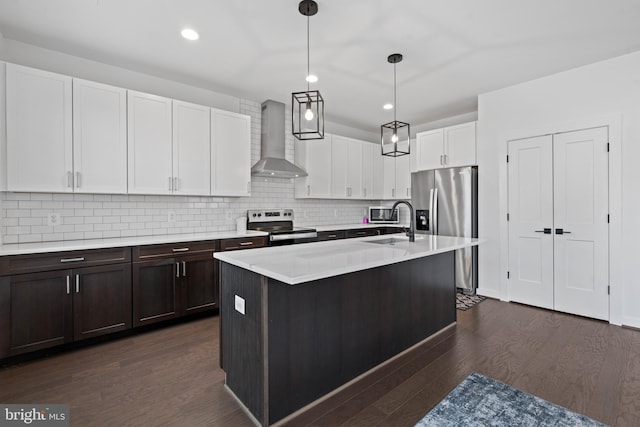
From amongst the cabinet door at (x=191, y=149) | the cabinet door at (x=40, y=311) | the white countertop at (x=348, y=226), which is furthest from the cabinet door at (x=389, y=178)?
the cabinet door at (x=40, y=311)

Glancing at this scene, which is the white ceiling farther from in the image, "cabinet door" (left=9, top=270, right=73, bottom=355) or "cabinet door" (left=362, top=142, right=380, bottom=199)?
"cabinet door" (left=9, top=270, right=73, bottom=355)

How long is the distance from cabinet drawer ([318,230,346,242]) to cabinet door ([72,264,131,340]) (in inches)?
102

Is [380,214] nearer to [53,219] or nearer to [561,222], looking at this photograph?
[561,222]

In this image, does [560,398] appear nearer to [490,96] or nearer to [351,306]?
[351,306]

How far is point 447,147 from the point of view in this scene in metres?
4.76

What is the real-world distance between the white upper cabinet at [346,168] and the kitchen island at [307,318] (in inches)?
109

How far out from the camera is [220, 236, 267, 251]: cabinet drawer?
3562 mm

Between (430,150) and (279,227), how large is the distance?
2769 mm

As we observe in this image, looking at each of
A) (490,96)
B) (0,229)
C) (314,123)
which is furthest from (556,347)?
(0,229)

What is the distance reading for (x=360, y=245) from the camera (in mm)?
2748

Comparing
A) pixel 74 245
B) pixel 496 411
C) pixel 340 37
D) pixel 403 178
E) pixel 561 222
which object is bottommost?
pixel 496 411

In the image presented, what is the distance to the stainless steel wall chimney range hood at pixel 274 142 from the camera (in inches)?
173

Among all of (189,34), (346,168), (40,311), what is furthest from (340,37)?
(40,311)

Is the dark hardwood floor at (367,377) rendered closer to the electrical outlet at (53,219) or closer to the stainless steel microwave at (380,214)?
the electrical outlet at (53,219)
